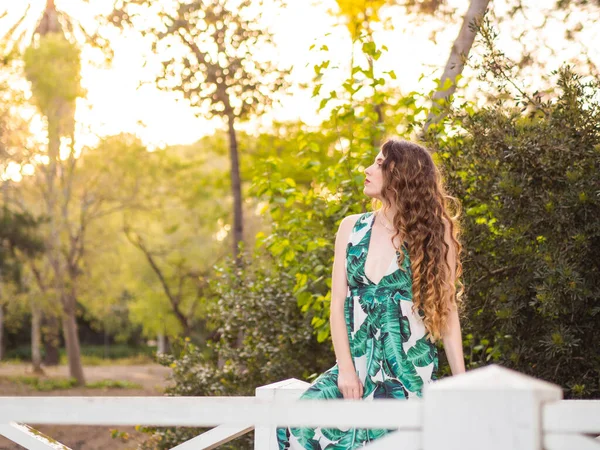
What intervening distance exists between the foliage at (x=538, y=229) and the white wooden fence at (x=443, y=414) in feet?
7.63

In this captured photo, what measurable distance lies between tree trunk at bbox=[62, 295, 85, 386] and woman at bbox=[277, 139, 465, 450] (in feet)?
62.7

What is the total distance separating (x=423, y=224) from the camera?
2.90m

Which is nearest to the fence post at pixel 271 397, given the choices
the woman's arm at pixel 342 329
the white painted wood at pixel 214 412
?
the woman's arm at pixel 342 329

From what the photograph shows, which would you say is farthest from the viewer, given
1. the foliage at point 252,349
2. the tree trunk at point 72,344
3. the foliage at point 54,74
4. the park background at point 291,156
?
the tree trunk at point 72,344

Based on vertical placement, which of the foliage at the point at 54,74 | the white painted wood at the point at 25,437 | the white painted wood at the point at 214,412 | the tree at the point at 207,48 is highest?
the foliage at the point at 54,74

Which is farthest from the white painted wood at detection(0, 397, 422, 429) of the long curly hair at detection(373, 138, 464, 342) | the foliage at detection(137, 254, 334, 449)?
the foliage at detection(137, 254, 334, 449)

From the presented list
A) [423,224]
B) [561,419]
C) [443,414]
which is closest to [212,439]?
[423,224]

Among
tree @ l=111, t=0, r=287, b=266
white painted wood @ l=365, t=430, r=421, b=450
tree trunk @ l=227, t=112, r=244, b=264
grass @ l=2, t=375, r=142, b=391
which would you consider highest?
tree @ l=111, t=0, r=287, b=266

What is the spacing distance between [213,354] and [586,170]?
16.3 feet

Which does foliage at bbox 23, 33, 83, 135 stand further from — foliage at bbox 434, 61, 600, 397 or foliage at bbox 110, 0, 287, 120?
foliage at bbox 434, 61, 600, 397

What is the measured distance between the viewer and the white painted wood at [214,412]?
157 centimetres

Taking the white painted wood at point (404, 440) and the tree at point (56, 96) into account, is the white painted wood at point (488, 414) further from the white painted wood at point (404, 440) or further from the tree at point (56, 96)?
the tree at point (56, 96)

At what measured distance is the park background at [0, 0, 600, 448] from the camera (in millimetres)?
4078

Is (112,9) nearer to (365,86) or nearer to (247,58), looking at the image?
(247,58)
